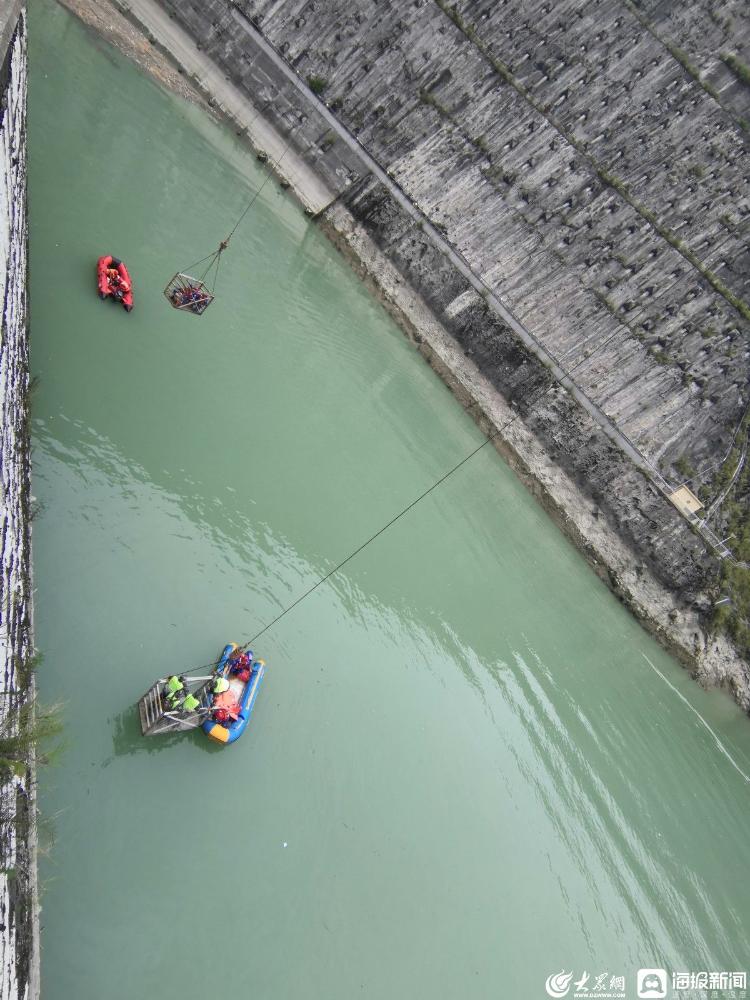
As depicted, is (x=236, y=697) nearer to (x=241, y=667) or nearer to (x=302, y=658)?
(x=241, y=667)

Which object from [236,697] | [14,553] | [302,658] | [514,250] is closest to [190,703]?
[236,697]

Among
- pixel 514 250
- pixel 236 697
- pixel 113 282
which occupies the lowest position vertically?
pixel 236 697

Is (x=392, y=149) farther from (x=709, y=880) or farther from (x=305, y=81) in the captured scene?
(x=709, y=880)

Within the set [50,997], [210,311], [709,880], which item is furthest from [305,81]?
[709,880]

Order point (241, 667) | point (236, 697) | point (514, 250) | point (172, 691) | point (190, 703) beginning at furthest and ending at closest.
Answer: point (514, 250)
point (241, 667)
point (236, 697)
point (190, 703)
point (172, 691)

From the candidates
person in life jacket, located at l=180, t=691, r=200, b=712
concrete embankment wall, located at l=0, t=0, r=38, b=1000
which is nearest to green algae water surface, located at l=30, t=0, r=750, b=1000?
concrete embankment wall, located at l=0, t=0, r=38, b=1000

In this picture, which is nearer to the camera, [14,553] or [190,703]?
[14,553]

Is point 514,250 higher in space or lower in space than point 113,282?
lower

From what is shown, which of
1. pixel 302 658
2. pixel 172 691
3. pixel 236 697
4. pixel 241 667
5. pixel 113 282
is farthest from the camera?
pixel 113 282
